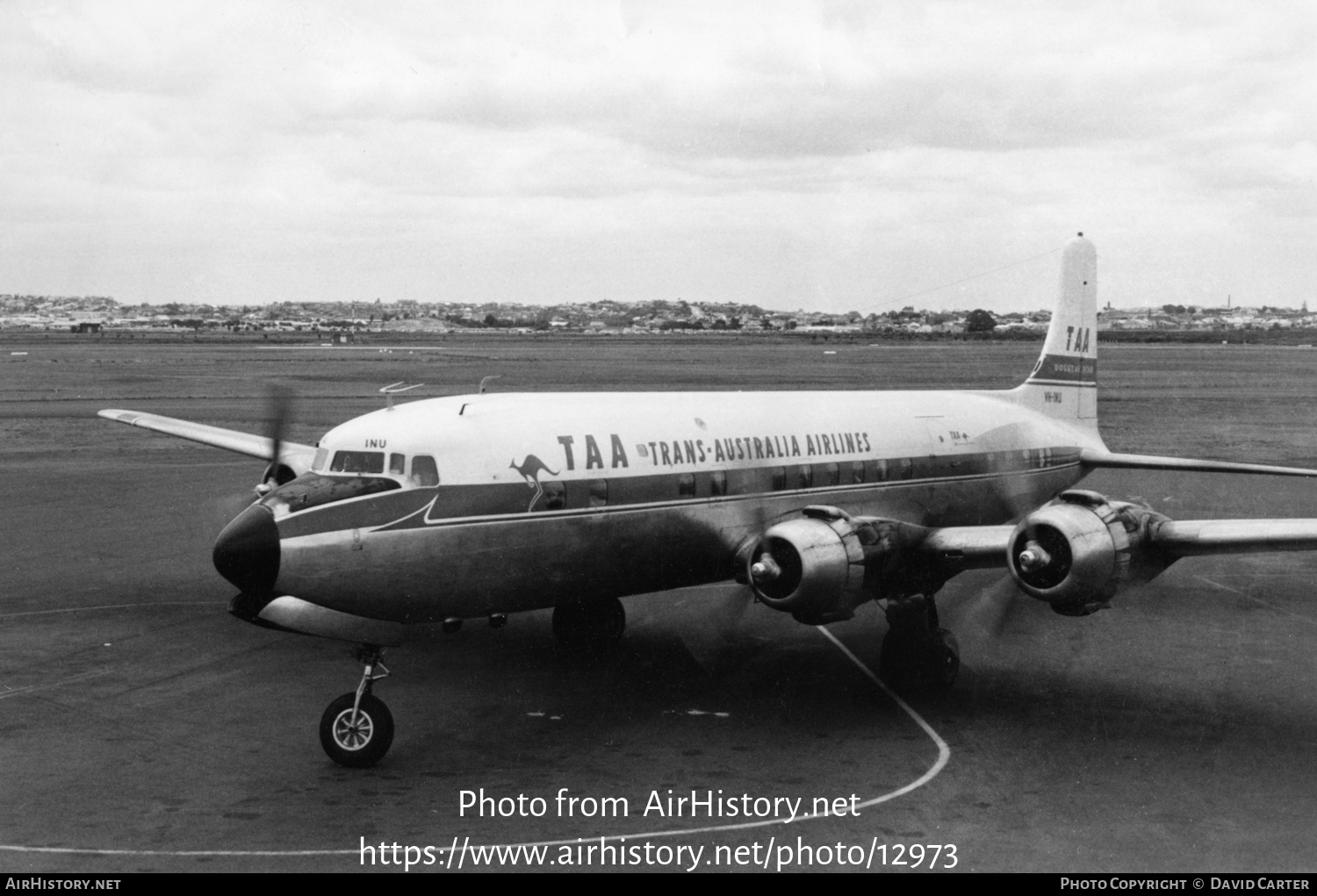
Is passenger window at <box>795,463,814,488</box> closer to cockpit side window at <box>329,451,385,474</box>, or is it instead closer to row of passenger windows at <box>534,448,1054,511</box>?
row of passenger windows at <box>534,448,1054,511</box>

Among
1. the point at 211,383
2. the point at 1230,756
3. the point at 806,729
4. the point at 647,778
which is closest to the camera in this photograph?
the point at 647,778

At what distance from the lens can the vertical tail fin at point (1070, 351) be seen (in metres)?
22.2

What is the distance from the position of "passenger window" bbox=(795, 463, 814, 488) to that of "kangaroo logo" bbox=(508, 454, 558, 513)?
13.3 feet

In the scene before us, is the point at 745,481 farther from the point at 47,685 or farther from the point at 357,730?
the point at 47,685

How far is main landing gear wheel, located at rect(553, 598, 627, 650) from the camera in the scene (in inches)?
664

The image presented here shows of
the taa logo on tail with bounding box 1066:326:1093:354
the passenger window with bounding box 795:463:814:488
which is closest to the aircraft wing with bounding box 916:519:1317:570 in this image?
the passenger window with bounding box 795:463:814:488

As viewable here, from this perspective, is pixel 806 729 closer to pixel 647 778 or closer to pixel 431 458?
pixel 647 778

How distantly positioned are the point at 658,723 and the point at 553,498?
9.18ft

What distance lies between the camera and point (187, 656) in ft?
54.5

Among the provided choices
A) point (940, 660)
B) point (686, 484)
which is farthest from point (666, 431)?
point (940, 660)

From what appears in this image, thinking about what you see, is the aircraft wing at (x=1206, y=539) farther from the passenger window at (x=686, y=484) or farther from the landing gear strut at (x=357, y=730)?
the landing gear strut at (x=357, y=730)

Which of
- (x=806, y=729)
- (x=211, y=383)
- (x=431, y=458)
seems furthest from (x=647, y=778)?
(x=211, y=383)

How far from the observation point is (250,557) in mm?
11867

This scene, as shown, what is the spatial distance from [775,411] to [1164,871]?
8557 millimetres
